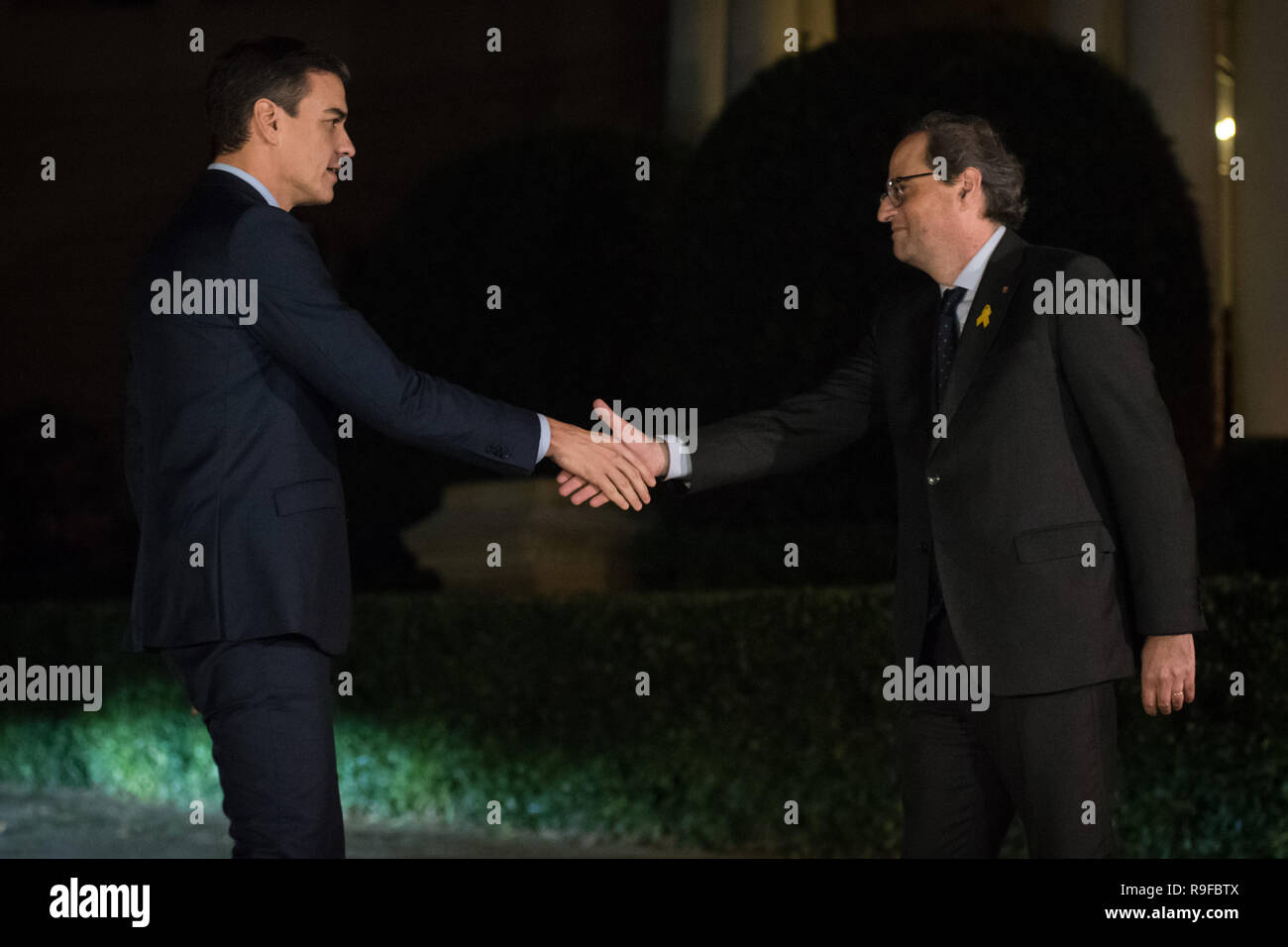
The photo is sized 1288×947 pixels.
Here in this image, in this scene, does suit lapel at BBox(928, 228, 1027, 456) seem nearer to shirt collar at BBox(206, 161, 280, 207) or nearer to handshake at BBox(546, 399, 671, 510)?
handshake at BBox(546, 399, 671, 510)

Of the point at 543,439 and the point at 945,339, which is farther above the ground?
the point at 945,339

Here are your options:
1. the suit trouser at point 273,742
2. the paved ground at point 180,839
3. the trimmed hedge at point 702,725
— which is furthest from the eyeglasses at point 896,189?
the paved ground at point 180,839

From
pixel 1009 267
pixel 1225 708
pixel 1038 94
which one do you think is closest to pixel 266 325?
pixel 1009 267

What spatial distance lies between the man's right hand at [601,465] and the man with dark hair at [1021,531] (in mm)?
956

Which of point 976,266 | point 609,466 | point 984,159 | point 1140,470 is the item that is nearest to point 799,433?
point 609,466

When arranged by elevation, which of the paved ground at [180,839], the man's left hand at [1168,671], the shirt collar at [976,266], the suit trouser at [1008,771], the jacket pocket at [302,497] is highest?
the shirt collar at [976,266]

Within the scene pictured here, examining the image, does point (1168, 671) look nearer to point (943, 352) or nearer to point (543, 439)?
point (943, 352)

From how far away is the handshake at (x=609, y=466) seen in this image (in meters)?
4.66

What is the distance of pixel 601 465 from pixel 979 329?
1.28 metres

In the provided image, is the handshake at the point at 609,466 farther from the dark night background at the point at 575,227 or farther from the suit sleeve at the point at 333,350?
the dark night background at the point at 575,227

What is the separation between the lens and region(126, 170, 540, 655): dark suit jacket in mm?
3586

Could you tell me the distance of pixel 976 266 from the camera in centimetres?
414
